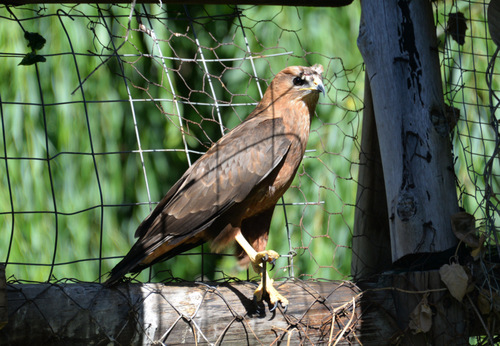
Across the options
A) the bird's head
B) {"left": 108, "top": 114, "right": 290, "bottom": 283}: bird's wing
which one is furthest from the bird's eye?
{"left": 108, "top": 114, "right": 290, "bottom": 283}: bird's wing

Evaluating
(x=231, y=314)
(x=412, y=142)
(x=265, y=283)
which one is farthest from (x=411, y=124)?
(x=231, y=314)

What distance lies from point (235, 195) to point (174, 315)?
0.78 meters

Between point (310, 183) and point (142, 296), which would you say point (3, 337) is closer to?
point (142, 296)

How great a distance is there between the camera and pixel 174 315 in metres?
2.35

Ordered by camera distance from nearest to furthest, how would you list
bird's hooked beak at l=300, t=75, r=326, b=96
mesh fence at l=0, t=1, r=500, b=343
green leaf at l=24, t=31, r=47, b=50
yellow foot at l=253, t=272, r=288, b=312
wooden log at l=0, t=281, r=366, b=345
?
wooden log at l=0, t=281, r=366, b=345 → yellow foot at l=253, t=272, r=288, b=312 → green leaf at l=24, t=31, r=47, b=50 → bird's hooked beak at l=300, t=75, r=326, b=96 → mesh fence at l=0, t=1, r=500, b=343

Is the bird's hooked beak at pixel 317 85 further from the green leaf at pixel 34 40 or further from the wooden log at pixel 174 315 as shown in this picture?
the green leaf at pixel 34 40

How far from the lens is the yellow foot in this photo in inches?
95.8

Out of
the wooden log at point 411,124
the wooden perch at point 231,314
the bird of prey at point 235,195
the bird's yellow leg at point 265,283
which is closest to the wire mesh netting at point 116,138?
the bird of prey at point 235,195

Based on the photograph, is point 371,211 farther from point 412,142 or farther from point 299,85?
point 299,85

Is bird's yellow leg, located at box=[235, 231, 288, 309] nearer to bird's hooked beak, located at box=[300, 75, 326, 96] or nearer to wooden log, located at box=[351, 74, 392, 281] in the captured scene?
wooden log, located at box=[351, 74, 392, 281]

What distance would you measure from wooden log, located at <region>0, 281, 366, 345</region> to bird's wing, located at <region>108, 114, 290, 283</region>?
407mm

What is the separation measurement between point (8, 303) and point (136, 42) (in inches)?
98.8

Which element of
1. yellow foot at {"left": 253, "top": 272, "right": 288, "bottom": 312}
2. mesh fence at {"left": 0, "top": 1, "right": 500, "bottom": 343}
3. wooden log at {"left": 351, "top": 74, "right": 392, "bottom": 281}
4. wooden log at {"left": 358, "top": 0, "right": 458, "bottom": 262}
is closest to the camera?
yellow foot at {"left": 253, "top": 272, "right": 288, "bottom": 312}

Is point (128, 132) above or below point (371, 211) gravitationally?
above
